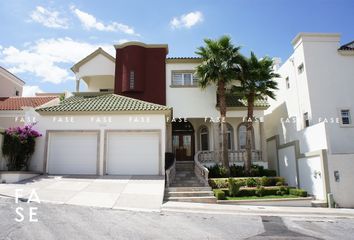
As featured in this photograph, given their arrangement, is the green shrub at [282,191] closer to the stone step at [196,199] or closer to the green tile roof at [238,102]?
the stone step at [196,199]

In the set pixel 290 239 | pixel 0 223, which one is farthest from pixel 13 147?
pixel 290 239

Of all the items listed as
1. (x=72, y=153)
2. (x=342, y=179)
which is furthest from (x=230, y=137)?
(x=72, y=153)

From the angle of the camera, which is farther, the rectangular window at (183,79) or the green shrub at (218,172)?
the rectangular window at (183,79)

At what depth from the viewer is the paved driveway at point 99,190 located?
11930 mm

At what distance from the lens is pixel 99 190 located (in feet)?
45.7

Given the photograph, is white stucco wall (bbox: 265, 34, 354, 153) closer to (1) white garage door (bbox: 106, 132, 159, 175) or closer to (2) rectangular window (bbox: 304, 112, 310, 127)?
(2) rectangular window (bbox: 304, 112, 310, 127)

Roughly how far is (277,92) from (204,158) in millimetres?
9309

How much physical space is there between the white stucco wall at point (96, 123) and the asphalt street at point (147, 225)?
7310mm

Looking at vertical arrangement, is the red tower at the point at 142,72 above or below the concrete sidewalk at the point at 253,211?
above

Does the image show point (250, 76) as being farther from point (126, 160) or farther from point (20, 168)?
point (20, 168)

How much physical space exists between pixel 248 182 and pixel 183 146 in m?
8.19

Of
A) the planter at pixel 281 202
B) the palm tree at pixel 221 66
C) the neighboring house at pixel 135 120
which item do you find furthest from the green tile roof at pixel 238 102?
the planter at pixel 281 202

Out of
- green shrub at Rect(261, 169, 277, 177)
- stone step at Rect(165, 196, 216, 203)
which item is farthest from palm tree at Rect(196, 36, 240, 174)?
stone step at Rect(165, 196, 216, 203)

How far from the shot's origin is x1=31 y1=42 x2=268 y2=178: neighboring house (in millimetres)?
A: 18047
